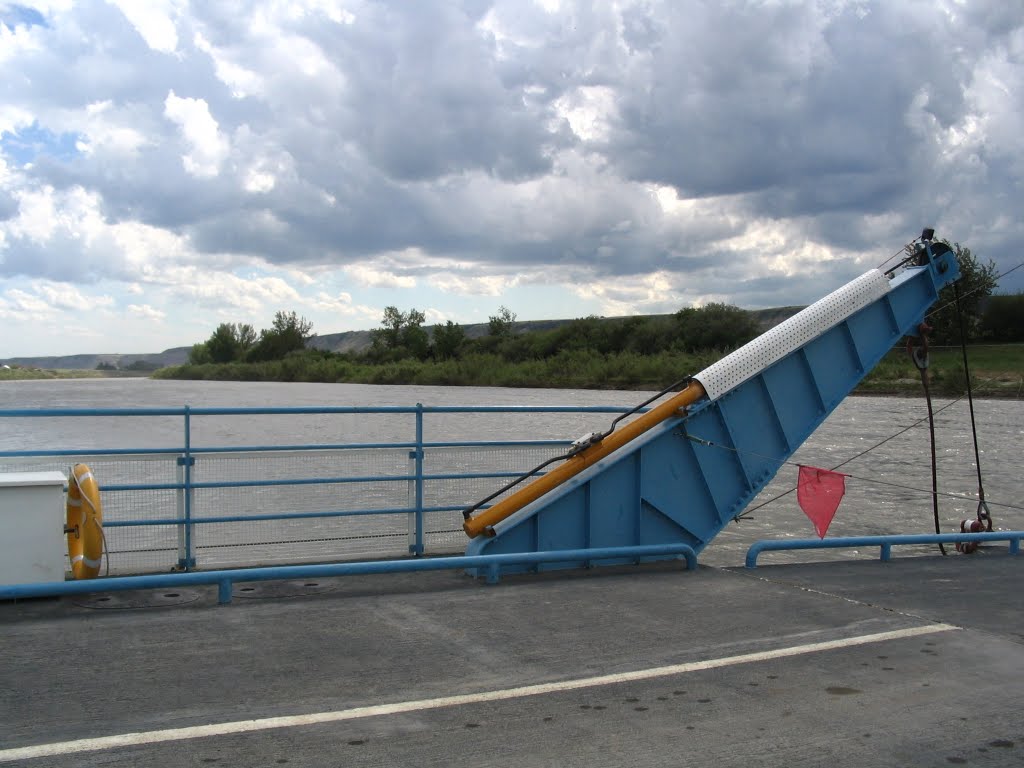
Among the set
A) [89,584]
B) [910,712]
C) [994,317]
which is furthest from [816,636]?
[994,317]

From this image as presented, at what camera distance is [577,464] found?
910cm

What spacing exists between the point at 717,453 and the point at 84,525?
5.98 m

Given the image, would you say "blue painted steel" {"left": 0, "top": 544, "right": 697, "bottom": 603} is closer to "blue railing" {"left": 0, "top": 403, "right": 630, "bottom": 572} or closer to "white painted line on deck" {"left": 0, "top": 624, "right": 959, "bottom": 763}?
"blue railing" {"left": 0, "top": 403, "right": 630, "bottom": 572}

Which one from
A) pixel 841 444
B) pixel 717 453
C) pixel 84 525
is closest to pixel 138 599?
pixel 84 525

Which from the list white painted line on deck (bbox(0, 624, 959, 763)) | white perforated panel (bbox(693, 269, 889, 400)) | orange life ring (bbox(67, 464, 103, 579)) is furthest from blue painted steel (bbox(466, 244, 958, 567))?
orange life ring (bbox(67, 464, 103, 579))

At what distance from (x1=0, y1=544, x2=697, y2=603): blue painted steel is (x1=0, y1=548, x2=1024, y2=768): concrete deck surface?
164mm

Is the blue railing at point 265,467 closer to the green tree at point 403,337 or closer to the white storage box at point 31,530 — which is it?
the white storage box at point 31,530

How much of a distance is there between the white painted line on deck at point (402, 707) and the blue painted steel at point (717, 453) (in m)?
2.99

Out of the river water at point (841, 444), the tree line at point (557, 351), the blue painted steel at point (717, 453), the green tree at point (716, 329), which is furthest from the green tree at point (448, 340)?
the blue painted steel at point (717, 453)

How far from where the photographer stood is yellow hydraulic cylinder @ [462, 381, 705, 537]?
8.79m

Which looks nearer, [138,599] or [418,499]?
[138,599]

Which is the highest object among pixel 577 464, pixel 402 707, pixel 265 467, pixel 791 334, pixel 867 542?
pixel 791 334

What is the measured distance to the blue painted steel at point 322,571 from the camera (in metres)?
6.99

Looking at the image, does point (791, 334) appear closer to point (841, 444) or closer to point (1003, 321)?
point (841, 444)
